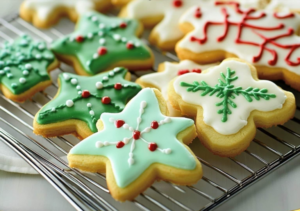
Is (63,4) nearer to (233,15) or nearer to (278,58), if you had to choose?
(233,15)

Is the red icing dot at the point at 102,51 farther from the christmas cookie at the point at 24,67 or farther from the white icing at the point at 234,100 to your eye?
the white icing at the point at 234,100

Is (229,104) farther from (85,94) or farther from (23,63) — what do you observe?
(23,63)

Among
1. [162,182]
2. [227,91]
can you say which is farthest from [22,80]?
[227,91]

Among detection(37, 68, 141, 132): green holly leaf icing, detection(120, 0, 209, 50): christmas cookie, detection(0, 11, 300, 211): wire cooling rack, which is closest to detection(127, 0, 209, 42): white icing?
detection(120, 0, 209, 50): christmas cookie

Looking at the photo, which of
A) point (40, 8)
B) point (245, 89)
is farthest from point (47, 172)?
point (40, 8)

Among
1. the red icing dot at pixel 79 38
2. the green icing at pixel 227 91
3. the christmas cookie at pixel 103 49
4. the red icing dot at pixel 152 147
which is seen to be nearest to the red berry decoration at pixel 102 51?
the christmas cookie at pixel 103 49

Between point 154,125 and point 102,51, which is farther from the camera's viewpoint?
point 102,51
